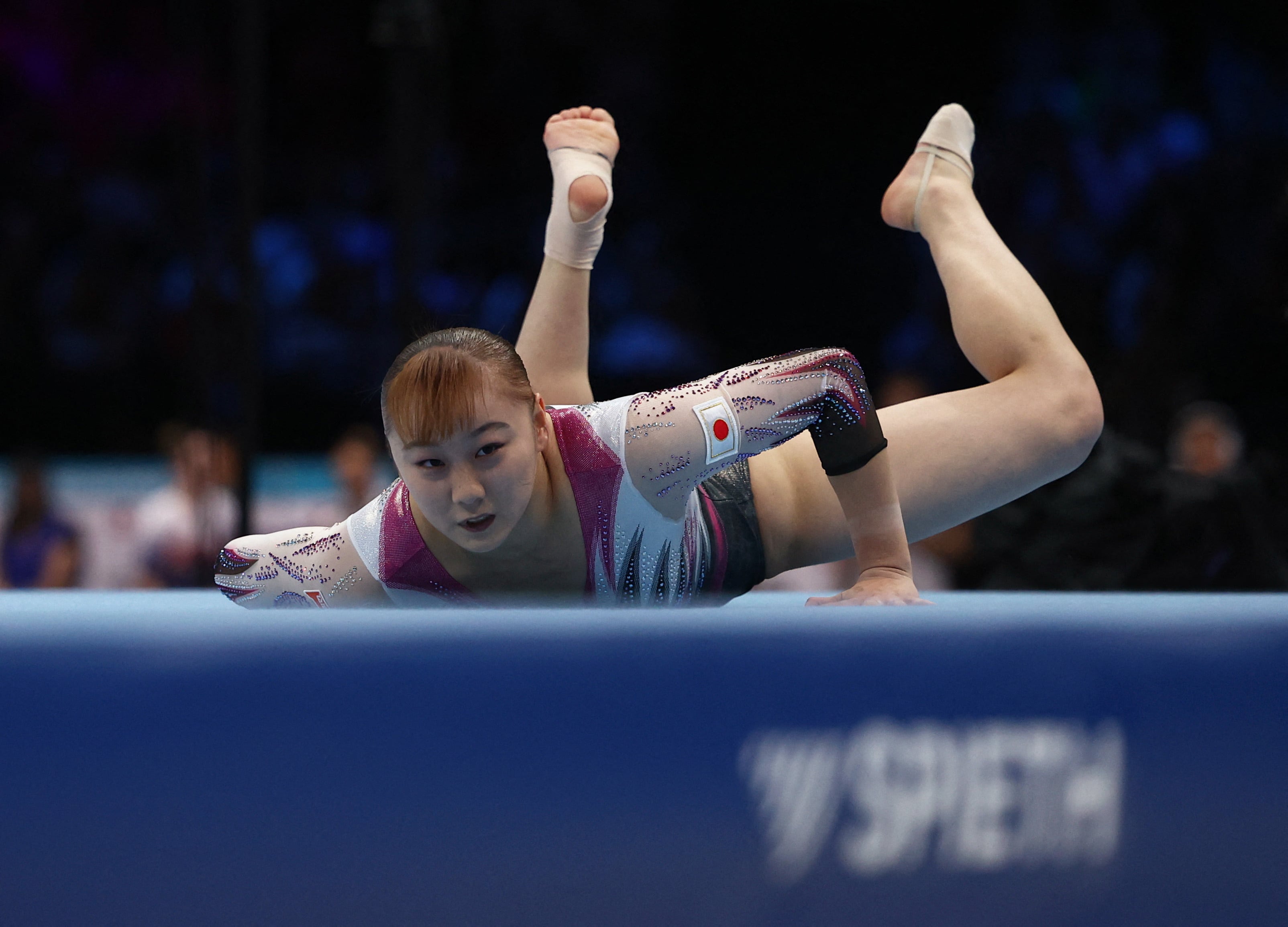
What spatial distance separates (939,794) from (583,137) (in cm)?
124

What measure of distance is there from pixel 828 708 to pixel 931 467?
766 millimetres

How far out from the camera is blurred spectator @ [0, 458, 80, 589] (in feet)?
12.4

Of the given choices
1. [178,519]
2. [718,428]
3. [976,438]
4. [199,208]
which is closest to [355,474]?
Result: [178,519]

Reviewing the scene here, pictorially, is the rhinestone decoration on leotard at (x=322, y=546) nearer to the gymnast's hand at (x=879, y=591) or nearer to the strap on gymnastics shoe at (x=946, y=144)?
the gymnast's hand at (x=879, y=591)

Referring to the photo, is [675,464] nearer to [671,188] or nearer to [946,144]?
[946,144]

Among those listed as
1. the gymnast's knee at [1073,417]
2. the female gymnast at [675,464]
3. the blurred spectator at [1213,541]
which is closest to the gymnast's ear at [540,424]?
the female gymnast at [675,464]

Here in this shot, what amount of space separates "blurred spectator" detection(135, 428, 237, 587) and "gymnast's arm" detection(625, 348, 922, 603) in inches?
76.6

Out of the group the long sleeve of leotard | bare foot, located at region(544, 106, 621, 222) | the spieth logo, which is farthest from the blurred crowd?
the spieth logo

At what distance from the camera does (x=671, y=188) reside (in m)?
5.46

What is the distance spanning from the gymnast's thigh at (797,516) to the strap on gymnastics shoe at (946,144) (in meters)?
0.50

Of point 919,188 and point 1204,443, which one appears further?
point 1204,443

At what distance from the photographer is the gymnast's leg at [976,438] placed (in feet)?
5.39

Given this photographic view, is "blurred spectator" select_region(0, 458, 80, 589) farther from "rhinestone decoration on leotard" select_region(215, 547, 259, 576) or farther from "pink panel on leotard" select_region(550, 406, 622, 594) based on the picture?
"pink panel on leotard" select_region(550, 406, 622, 594)

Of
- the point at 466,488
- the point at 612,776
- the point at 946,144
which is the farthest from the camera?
the point at 946,144
